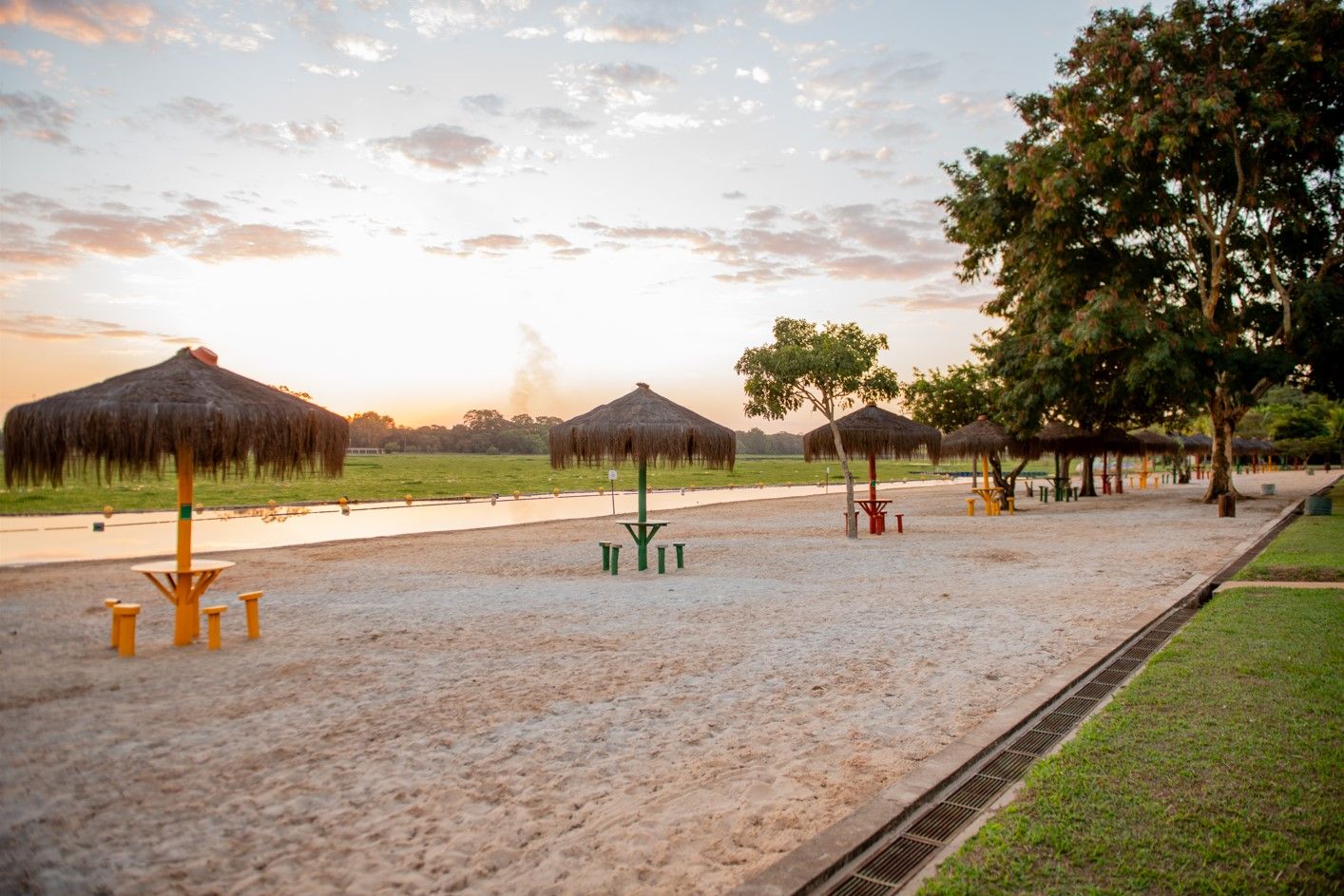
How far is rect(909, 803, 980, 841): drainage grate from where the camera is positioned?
3.21 m

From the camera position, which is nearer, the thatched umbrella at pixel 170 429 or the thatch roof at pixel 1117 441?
the thatched umbrella at pixel 170 429

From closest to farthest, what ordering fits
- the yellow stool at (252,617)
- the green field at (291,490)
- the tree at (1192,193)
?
1. the yellow stool at (252,617)
2. the tree at (1192,193)
3. the green field at (291,490)

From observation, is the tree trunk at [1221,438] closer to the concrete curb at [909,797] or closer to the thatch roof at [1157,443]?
the thatch roof at [1157,443]

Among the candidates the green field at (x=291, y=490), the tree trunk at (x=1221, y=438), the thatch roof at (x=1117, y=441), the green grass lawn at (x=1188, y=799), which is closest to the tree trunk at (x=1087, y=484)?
the thatch roof at (x=1117, y=441)

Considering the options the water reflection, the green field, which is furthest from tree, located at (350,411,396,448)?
the water reflection

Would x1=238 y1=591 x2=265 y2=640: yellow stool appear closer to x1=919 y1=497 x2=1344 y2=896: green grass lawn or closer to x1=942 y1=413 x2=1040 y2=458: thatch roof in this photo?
x1=919 y1=497 x2=1344 y2=896: green grass lawn

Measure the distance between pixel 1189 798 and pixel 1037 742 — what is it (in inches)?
36.9

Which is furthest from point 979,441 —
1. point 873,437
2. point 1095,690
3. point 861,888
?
point 861,888

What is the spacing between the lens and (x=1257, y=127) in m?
18.3

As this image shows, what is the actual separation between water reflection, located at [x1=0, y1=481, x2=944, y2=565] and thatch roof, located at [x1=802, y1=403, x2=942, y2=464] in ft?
25.2

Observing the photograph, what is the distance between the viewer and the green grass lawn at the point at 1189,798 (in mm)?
2752

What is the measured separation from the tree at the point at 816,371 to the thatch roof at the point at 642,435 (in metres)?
4.12

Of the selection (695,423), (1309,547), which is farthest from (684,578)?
(1309,547)

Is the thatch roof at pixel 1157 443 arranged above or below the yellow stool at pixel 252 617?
above
